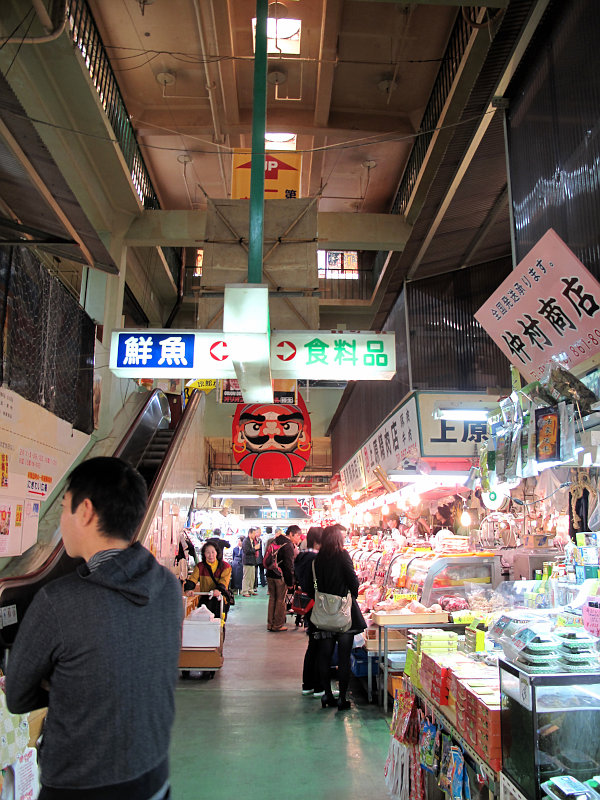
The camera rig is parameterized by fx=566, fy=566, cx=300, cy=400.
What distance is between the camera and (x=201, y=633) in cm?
762

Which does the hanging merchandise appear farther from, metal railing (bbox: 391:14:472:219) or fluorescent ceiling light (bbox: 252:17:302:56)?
fluorescent ceiling light (bbox: 252:17:302:56)

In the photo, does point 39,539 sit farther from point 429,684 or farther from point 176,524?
point 429,684

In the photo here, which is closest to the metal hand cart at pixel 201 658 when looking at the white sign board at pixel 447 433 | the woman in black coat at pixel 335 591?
the woman in black coat at pixel 335 591

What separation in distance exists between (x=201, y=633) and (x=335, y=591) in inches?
91.1

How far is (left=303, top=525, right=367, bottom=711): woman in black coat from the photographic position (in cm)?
639

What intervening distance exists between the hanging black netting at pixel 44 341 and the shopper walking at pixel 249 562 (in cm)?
1058

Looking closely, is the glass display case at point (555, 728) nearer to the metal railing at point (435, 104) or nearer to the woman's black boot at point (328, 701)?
the woman's black boot at point (328, 701)

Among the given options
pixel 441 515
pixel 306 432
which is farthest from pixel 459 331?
pixel 306 432

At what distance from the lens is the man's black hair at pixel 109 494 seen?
185cm

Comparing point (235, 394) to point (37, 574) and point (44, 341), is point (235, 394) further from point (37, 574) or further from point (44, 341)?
point (37, 574)

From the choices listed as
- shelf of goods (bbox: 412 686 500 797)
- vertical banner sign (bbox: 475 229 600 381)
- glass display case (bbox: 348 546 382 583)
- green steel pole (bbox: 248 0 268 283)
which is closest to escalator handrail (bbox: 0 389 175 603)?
green steel pole (bbox: 248 0 268 283)

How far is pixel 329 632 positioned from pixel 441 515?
414cm

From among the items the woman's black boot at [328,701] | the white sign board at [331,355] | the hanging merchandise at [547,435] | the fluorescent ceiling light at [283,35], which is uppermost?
the fluorescent ceiling light at [283,35]

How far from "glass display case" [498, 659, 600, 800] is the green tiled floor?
7.66 feet
